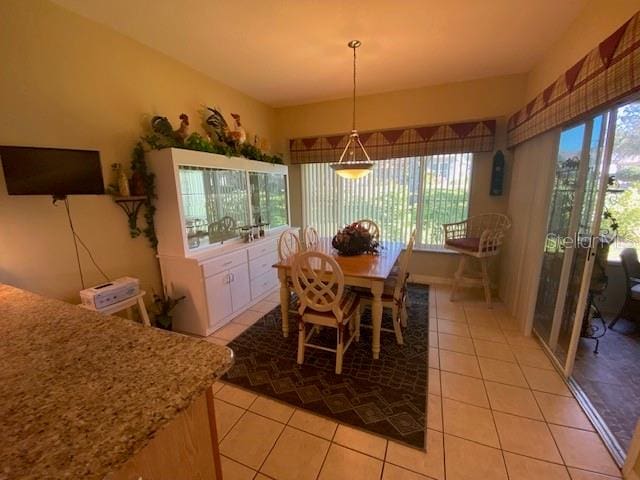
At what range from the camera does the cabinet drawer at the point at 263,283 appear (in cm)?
326

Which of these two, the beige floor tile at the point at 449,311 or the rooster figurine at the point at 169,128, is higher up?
the rooster figurine at the point at 169,128

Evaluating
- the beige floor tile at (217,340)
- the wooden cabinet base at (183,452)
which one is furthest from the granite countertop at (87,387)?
the beige floor tile at (217,340)

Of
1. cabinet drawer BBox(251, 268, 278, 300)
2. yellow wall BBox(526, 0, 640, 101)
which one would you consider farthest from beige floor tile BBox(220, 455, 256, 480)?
yellow wall BBox(526, 0, 640, 101)

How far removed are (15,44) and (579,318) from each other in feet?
14.0

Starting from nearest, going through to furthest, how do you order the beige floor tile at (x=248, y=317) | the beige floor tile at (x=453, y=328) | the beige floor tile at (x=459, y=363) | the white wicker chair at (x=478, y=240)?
the beige floor tile at (x=459, y=363)
the beige floor tile at (x=453, y=328)
the beige floor tile at (x=248, y=317)
the white wicker chair at (x=478, y=240)

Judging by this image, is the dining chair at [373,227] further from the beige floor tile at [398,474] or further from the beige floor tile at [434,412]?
the beige floor tile at [398,474]

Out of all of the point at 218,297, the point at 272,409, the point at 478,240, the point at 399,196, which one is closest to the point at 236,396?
the point at 272,409

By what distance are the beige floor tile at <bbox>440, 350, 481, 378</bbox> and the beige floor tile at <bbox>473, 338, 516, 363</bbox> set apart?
0.14m

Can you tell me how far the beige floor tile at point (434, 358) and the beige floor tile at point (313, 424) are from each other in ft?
3.23

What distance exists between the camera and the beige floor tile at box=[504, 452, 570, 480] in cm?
134

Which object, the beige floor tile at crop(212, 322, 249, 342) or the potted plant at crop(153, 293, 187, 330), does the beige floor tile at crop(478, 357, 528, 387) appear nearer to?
the beige floor tile at crop(212, 322, 249, 342)

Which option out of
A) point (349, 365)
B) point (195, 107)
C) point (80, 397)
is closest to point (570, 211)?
point (349, 365)

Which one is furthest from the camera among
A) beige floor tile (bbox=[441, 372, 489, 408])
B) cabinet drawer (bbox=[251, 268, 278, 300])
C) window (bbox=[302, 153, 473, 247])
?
window (bbox=[302, 153, 473, 247])

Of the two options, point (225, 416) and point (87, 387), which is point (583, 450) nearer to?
point (225, 416)
